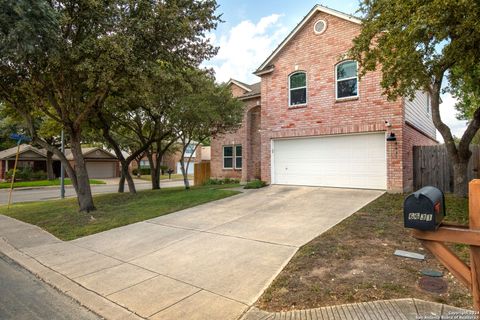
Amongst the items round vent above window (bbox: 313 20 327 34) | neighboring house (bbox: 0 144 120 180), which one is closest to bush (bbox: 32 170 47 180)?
neighboring house (bbox: 0 144 120 180)

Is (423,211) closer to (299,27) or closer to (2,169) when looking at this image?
(299,27)

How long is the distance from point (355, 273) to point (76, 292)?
4.08 meters

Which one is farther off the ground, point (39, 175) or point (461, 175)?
point (461, 175)

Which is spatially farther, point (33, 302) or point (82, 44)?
point (82, 44)

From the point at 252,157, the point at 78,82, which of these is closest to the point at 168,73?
the point at 78,82

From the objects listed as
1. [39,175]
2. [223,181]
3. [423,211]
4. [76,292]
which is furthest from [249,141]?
[39,175]

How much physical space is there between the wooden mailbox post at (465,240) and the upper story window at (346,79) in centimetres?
1078

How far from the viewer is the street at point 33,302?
379 centimetres

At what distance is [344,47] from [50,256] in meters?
12.2

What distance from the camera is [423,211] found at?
2123mm

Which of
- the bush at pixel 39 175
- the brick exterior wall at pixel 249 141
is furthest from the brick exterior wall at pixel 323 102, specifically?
the bush at pixel 39 175

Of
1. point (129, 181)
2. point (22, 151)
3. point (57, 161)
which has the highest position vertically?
point (22, 151)

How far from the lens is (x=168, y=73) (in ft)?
31.1

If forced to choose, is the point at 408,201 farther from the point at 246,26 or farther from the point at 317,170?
the point at 246,26
